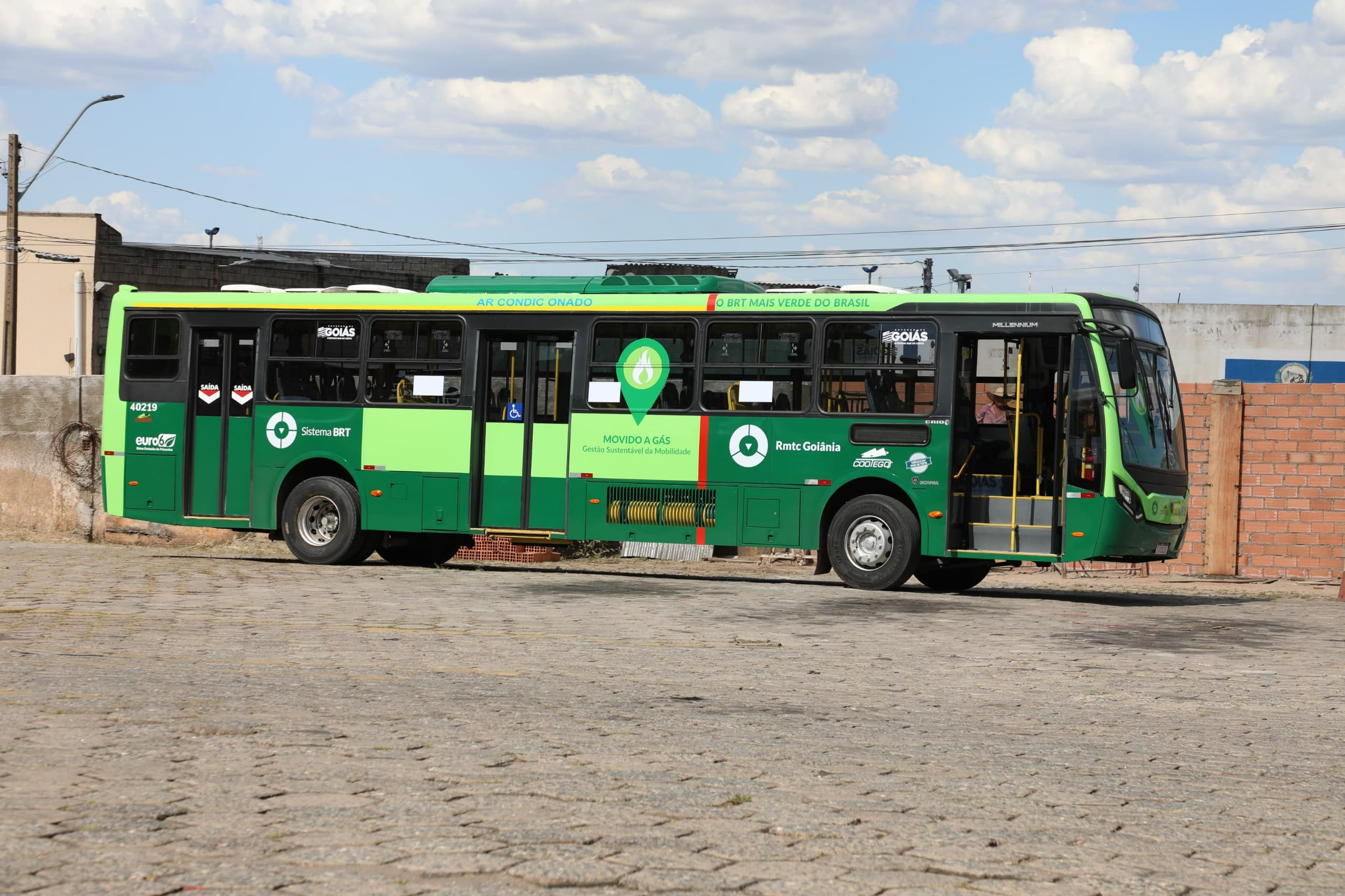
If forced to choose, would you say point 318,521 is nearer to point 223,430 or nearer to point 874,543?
point 223,430

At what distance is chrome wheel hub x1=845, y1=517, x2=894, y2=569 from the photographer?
1705 cm

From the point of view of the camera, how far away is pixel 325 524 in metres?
19.5

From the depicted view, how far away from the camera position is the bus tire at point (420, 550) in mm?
20328

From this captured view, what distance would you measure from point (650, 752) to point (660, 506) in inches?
420

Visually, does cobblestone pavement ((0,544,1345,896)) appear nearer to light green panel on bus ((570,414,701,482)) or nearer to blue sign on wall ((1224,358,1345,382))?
light green panel on bus ((570,414,701,482))

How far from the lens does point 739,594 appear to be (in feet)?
53.6

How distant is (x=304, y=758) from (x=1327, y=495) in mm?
16268

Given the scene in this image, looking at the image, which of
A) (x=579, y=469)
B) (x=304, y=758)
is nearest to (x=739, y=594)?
(x=579, y=469)

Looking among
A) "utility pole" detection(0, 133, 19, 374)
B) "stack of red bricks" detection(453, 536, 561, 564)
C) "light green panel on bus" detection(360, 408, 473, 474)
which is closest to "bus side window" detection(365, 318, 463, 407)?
"light green panel on bus" detection(360, 408, 473, 474)

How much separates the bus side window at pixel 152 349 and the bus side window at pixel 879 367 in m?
8.37

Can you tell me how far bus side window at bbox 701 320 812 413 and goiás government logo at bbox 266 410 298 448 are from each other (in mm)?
5227

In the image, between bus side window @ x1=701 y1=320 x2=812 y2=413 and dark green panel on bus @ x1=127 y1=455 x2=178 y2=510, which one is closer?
bus side window @ x1=701 y1=320 x2=812 y2=413

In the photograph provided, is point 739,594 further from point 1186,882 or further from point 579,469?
point 1186,882

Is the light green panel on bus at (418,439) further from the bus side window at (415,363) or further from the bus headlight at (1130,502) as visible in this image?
the bus headlight at (1130,502)
